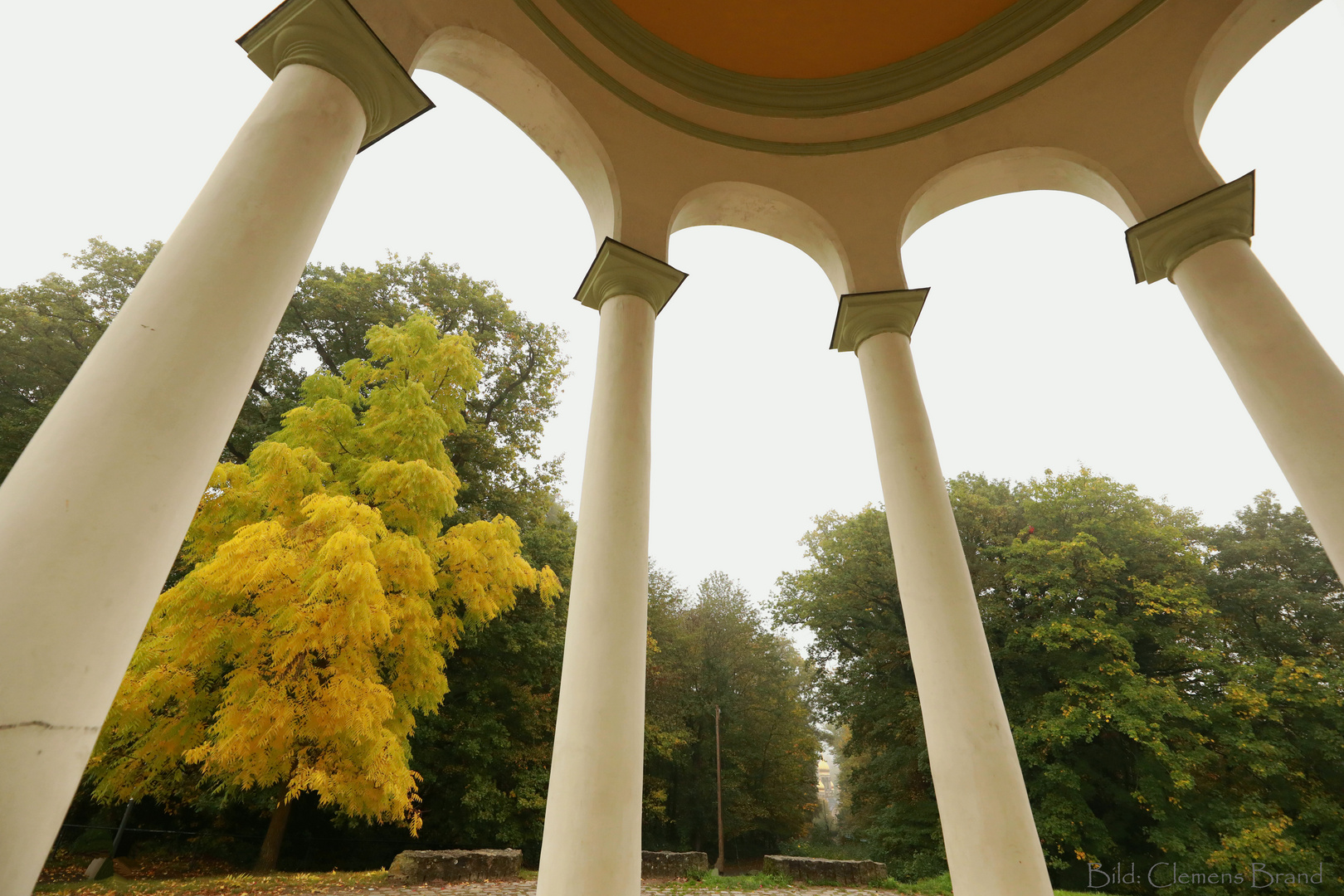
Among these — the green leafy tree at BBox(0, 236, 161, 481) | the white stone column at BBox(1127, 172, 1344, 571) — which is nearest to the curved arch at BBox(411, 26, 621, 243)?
the white stone column at BBox(1127, 172, 1344, 571)

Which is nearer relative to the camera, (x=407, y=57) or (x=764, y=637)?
(x=407, y=57)

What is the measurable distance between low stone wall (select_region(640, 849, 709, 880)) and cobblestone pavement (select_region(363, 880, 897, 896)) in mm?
1456

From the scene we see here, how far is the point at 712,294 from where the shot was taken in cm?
7281

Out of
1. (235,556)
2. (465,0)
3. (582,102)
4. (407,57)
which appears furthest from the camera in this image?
(235,556)

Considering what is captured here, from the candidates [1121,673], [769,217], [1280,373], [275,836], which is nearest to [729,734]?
[1121,673]

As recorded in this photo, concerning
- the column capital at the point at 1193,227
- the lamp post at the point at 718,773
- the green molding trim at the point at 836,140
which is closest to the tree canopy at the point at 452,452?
the green molding trim at the point at 836,140

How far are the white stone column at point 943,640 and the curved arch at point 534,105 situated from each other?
4745 mm

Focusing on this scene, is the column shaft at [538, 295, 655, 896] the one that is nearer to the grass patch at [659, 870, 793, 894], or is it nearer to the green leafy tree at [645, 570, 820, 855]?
the grass patch at [659, 870, 793, 894]

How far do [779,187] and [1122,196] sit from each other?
575cm

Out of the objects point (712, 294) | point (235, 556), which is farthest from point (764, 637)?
point (235, 556)

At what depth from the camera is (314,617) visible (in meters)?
15.0

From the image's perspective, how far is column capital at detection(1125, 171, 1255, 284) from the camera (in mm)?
8859

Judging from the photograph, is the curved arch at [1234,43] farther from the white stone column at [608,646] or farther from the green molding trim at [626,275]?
the white stone column at [608,646]

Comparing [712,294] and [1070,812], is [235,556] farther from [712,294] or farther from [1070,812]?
[712,294]
